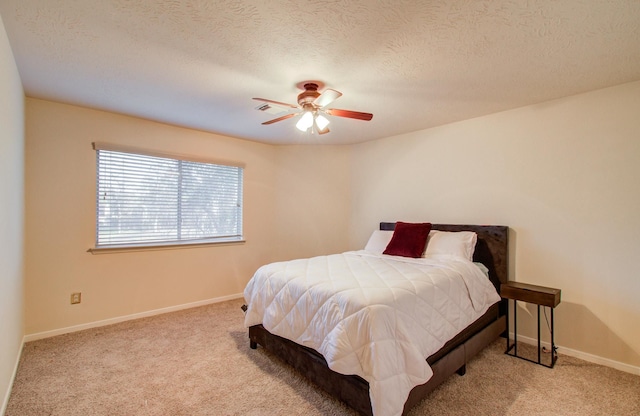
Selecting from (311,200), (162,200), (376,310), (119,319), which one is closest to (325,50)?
(376,310)

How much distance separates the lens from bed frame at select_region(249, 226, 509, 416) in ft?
5.56

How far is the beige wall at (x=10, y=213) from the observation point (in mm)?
1758

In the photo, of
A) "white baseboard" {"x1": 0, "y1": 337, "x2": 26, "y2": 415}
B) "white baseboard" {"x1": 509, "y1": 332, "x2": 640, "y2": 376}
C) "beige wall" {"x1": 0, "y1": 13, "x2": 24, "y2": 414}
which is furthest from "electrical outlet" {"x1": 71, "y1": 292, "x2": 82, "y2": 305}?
"white baseboard" {"x1": 509, "y1": 332, "x2": 640, "y2": 376}

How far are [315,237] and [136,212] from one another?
241 centimetres

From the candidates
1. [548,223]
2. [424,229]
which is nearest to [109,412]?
[424,229]

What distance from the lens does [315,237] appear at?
457 centimetres

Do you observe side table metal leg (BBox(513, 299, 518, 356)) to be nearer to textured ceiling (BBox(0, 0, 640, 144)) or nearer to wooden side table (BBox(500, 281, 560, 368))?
wooden side table (BBox(500, 281, 560, 368))

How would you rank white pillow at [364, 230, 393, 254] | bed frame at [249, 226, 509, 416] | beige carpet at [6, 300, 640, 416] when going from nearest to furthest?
bed frame at [249, 226, 509, 416], beige carpet at [6, 300, 640, 416], white pillow at [364, 230, 393, 254]

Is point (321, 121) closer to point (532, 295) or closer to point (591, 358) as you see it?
point (532, 295)

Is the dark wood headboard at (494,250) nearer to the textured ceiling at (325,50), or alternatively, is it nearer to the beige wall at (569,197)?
the beige wall at (569,197)

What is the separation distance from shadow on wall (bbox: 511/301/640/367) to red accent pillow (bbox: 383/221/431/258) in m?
1.14

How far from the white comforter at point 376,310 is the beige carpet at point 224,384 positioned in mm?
362

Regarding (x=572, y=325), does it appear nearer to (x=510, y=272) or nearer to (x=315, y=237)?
(x=510, y=272)

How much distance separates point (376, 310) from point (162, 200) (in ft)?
9.91
